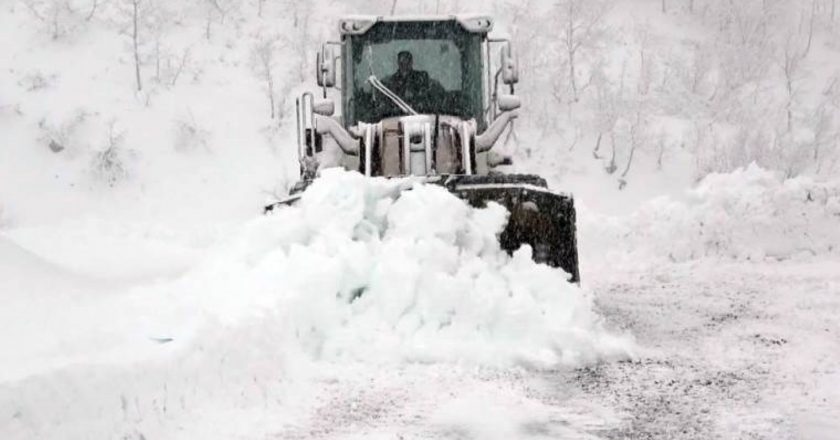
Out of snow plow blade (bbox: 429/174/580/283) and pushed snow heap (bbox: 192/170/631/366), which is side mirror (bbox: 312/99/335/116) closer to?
pushed snow heap (bbox: 192/170/631/366)

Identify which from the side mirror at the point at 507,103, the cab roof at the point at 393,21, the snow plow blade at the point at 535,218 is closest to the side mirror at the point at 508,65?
the side mirror at the point at 507,103

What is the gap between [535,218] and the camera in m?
6.36

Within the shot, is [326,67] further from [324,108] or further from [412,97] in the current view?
[412,97]

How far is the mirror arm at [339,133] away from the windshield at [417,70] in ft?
1.06

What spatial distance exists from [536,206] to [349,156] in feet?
9.81

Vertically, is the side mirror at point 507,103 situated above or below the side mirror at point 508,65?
below

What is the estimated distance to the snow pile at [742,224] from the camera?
1030 cm

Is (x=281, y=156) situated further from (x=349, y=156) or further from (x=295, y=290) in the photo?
(x=295, y=290)

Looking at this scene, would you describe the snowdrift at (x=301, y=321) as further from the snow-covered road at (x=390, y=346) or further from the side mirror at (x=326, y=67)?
the side mirror at (x=326, y=67)

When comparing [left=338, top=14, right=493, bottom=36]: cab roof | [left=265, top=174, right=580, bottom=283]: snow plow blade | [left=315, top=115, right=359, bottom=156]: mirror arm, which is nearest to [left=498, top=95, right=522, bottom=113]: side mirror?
[left=338, top=14, right=493, bottom=36]: cab roof

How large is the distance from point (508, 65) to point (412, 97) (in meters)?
1.07

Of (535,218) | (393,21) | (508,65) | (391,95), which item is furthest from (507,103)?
(535,218)

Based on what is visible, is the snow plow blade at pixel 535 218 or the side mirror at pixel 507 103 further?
the side mirror at pixel 507 103

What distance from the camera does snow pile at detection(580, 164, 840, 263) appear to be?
10305 mm
